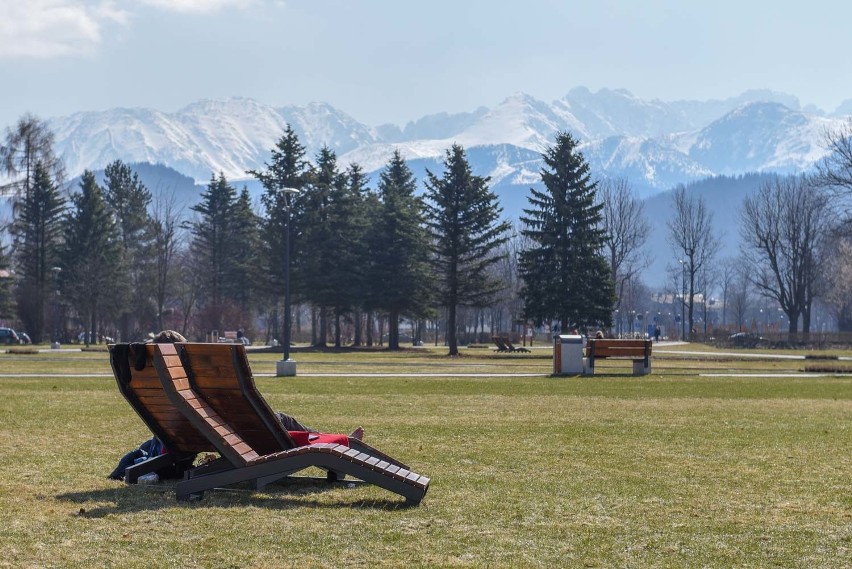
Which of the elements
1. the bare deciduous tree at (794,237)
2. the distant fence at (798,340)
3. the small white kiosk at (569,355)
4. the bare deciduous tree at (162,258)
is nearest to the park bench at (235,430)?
the small white kiosk at (569,355)

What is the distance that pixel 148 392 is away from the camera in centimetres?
838

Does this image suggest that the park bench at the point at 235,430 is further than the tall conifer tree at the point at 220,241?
No

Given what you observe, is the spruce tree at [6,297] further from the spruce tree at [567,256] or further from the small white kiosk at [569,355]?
the small white kiosk at [569,355]

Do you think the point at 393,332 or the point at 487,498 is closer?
the point at 487,498

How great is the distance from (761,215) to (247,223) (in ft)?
136

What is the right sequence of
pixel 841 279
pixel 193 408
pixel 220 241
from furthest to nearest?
1. pixel 841 279
2. pixel 220 241
3. pixel 193 408

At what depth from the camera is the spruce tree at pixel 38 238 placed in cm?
7688

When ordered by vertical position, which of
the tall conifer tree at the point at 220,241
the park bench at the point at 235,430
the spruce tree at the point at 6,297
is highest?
the tall conifer tree at the point at 220,241

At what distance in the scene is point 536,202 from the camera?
60688mm

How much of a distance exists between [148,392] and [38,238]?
75.1 m

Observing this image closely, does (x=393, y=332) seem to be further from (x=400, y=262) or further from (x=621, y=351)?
(x=621, y=351)

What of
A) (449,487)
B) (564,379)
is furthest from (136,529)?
(564,379)

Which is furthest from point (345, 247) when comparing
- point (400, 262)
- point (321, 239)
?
point (400, 262)

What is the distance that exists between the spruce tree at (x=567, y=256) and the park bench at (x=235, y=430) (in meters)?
48.9
